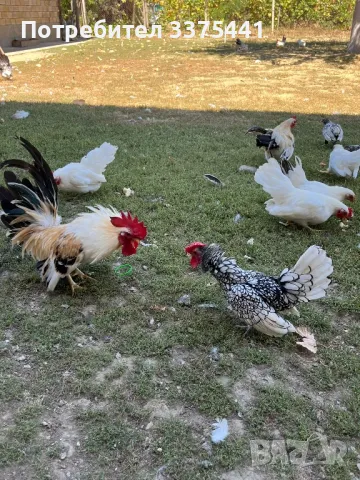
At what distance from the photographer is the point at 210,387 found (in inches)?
107

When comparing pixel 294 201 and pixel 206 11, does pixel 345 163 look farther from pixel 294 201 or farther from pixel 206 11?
pixel 206 11

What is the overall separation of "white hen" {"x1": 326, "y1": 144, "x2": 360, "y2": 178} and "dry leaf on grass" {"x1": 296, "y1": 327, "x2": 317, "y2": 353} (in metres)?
3.19

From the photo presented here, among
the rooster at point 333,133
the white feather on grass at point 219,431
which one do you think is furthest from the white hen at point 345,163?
the white feather on grass at point 219,431

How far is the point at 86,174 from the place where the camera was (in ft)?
16.3

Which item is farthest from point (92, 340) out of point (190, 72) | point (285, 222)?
point (190, 72)

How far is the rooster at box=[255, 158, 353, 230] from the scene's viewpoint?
4359 mm

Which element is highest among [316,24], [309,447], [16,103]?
[316,24]

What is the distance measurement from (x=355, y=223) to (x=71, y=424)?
141 inches

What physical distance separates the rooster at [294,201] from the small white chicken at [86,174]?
1.74 m

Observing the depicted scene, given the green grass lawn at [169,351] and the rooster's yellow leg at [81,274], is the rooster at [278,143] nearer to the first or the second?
the green grass lawn at [169,351]

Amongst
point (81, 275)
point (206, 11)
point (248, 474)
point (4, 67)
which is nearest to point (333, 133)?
point (81, 275)

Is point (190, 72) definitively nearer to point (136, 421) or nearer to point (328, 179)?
point (328, 179)

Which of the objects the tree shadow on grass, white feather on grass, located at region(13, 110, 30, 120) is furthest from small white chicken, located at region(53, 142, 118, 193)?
the tree shadow on grass

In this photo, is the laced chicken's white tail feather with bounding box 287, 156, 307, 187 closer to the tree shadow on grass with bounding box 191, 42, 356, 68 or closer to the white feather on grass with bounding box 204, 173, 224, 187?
the white feather on grass with bounding box 204, 173, 224, 187
